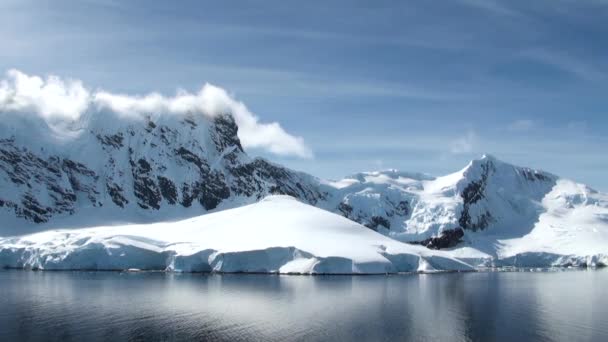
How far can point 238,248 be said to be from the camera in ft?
360

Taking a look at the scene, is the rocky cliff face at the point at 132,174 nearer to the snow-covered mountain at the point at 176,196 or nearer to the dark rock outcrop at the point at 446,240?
the snow-covered mountain at the point at 176,196

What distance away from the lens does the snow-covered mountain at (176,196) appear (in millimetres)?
158375

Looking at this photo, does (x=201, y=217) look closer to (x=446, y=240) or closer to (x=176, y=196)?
(x=176, y=196)

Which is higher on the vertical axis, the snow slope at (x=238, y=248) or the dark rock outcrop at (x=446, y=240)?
the dark rock outcrop at (x=446, y=240)

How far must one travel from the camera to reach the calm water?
51719 millimetres

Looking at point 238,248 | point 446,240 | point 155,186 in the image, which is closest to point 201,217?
point 238,248

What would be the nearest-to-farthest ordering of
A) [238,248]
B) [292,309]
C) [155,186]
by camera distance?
[292,309] < [238,248] < [155,186]

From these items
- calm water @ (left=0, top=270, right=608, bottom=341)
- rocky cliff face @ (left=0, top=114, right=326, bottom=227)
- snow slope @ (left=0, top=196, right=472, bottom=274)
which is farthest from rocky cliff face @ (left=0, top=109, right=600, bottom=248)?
calm water @ (left=0, top=270, right=608, bottom=341)

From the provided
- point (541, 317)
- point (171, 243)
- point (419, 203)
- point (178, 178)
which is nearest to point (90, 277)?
point (171, 243)

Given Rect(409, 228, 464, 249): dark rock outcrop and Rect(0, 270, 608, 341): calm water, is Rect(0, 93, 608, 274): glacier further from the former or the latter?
Rect(0, 270, 608, 341): calm water

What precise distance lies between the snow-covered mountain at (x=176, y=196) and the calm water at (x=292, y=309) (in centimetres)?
6529

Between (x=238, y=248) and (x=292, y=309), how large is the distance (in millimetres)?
46671

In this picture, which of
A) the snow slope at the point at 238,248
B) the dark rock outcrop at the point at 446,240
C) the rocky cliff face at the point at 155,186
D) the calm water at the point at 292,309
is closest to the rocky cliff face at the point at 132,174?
the rocky cliff face at the point at 155,186

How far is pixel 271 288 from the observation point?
83562 mm
